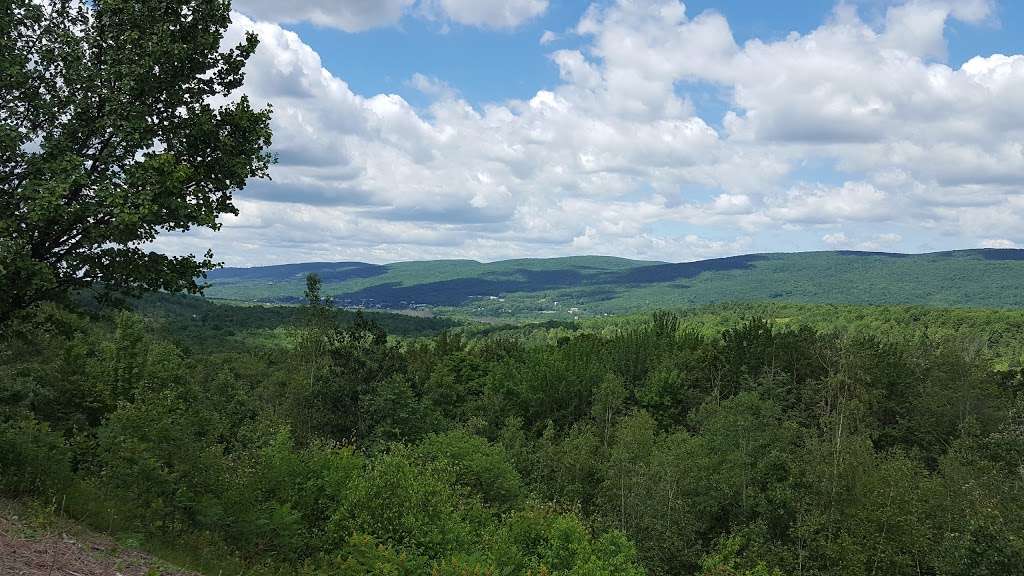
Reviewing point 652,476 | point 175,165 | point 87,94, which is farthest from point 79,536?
point 652,476

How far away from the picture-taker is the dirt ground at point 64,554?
1194cm

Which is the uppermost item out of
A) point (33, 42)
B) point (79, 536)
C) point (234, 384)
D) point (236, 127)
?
point (33, 42)

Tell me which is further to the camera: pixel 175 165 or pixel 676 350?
pixel 676 350

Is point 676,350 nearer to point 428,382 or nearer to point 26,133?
point 428,382

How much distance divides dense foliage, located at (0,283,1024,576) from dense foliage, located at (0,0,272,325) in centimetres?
305

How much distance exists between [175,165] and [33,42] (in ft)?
14.1

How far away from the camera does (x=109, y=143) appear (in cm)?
1516

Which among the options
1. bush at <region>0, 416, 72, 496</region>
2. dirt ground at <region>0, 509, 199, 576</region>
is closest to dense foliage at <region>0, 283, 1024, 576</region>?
bush at <region>0, 416, 72, 496</region>

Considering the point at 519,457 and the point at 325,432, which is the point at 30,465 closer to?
the point at 325,432

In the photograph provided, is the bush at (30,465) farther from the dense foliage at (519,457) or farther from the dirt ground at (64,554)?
the dirt ground at (64,554)

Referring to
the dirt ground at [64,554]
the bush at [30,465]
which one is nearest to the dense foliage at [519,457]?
the bush at [30,465]

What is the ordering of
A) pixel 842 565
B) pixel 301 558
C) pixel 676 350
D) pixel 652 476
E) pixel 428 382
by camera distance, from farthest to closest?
pixel 676 350
pixel 428 382
pixel 652 476
pixel 842 565
pixel 301 558

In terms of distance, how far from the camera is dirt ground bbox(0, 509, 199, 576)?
1194cm

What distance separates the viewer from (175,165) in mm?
15234
